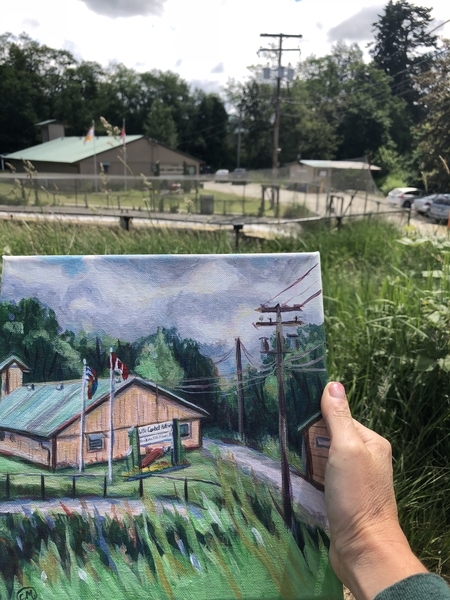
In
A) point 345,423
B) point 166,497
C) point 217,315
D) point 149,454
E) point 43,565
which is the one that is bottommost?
point 43,565

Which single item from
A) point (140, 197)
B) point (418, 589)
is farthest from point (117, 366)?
point (140, 197)

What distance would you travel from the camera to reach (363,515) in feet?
4.78

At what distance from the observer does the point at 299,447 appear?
5.48 ft

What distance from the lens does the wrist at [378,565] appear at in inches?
52.9

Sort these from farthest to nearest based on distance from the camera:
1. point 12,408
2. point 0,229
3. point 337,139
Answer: point 337,139 → point 0,229 → point 12,408

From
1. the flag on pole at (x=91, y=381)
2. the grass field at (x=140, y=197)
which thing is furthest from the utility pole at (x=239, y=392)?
the grass field at (x=140, y=197)

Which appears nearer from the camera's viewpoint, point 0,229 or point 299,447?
point 299,447

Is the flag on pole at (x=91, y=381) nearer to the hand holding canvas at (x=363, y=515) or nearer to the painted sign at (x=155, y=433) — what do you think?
the painted sign at (x=155, y=433)

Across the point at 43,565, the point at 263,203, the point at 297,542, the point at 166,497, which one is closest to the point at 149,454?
the point at 166,497

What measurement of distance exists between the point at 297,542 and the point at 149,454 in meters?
0.57

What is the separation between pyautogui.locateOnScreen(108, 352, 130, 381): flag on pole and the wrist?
3.03ft

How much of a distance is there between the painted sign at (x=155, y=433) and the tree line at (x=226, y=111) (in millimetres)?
42367

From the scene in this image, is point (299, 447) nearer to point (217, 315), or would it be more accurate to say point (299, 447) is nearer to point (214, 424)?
point (214, 424)

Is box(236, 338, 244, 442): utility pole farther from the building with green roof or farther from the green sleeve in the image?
the building with green roof
